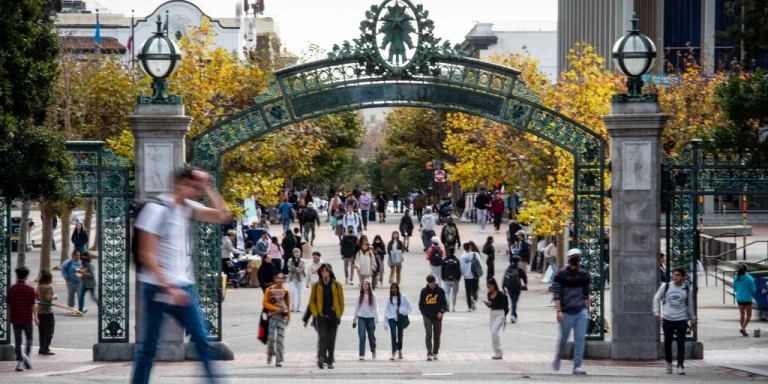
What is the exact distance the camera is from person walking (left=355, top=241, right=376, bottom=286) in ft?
92.8

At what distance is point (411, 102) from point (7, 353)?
6588mm

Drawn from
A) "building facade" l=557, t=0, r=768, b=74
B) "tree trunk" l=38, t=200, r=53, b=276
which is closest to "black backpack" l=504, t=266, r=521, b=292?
"tree trunk" l=38, t=200, r=53, b=276

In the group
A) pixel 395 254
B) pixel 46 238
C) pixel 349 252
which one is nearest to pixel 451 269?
pixel 395 254

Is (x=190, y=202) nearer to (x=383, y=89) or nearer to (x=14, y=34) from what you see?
(x=14, y=34)

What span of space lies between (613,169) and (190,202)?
9.97 metres

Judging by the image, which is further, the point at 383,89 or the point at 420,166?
the point at 420,166

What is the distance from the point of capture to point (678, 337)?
52.6ft

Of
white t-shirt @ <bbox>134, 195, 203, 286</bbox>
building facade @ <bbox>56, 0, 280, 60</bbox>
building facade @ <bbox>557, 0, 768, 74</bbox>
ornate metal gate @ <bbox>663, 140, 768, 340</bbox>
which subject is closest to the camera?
white t-shirt @ <bbox>134, 195, 203, 286</bbox>

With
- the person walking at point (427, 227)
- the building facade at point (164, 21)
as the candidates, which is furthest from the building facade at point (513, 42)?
the person walking at point (427, 227)

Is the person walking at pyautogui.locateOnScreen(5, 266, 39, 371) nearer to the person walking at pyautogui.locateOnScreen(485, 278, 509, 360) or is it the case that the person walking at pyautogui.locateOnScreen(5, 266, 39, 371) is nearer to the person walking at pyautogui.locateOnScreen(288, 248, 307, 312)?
the person walking at pyautogui.locateOnScreen(485, 278, 509, 360)

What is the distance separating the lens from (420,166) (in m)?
75.2

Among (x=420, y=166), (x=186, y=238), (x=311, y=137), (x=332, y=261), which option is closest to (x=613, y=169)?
(x=186, y=238)

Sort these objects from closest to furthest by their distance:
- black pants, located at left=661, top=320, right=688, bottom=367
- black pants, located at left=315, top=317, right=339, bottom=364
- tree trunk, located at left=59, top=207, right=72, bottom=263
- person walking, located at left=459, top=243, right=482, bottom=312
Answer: black pants, located at left=661, top=320, right=688, bottom=367
black pants, located at left=315, top=317, right=339, bottom=364
person walking, located at left=459, top=243, right=482, bottom=312
tree trunk, located at left=59, top=207, right=72, bottom=263

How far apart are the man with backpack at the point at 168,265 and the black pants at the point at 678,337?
9227mm
